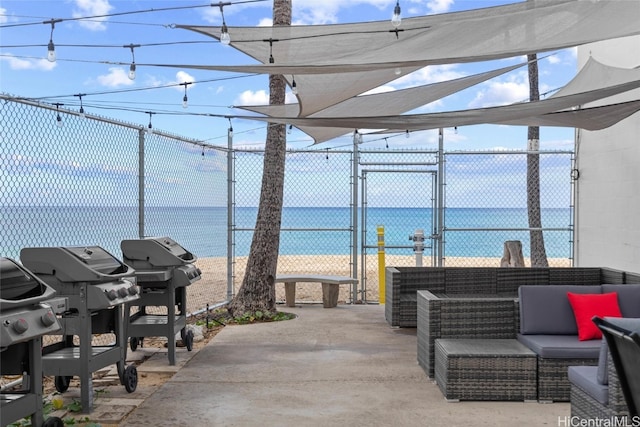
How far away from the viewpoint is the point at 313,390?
16.1ft

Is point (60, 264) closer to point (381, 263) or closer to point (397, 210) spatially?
point (381, 263)

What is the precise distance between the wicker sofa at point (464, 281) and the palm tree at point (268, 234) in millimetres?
1613

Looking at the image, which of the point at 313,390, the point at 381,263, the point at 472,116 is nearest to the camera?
the point at 313,390

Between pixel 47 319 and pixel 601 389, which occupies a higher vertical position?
pixel 47 319

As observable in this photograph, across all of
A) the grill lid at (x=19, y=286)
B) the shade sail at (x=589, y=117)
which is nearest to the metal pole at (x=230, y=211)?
the shade sail at (x=589, y=117)

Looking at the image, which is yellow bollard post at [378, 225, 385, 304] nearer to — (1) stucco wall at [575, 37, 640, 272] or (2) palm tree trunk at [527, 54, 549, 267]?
(1) stucco wall at [575, 37, 640, 272]

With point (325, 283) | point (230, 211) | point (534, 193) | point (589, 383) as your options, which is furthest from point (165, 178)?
point (534, 193)

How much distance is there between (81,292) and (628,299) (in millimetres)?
4218

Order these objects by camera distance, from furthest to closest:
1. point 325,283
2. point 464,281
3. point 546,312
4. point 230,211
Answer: point 230,211 → point 325,283 → point 464,281 → point 546,312

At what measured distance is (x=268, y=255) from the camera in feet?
27.6

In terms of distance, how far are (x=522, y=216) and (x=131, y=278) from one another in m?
33.5

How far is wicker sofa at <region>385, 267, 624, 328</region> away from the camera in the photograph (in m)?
7.32

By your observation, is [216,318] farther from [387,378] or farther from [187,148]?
[387,378]

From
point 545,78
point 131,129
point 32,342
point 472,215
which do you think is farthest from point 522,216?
point 32,342
